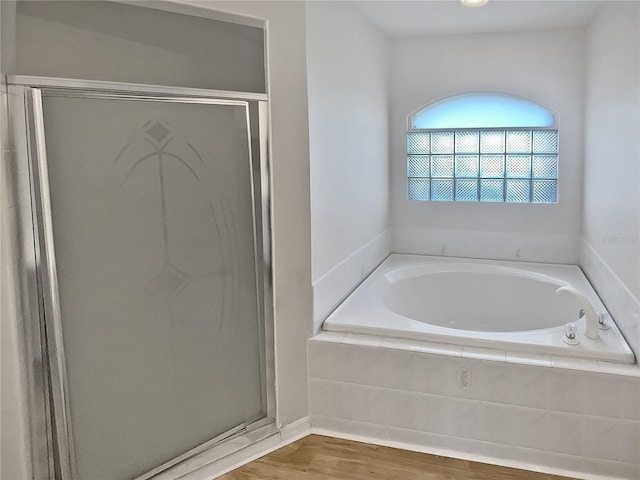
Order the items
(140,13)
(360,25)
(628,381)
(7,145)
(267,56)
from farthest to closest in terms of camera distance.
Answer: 1. (360,25)
2. (267,56)
3. (628,381)
4. (140,13)
5. (7,145)

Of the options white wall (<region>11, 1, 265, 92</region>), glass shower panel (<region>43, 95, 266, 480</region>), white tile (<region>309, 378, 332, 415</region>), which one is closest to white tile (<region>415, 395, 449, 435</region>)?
white tile (<region>309, 378, 332, 415</region>)

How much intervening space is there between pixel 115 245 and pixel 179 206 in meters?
0.30

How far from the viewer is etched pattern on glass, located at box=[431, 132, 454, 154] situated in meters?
3.85

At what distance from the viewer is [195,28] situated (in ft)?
7.01

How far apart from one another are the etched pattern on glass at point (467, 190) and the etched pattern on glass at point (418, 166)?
249 millimetres

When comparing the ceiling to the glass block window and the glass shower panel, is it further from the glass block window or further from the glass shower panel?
the glass shower panel

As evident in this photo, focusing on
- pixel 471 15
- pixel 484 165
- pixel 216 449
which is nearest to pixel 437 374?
pixel 216 449

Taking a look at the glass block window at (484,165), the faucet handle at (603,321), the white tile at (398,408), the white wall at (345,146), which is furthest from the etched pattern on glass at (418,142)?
the white tile at (398,408)

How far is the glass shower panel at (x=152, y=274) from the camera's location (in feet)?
6.25

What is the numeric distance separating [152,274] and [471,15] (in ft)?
7.86

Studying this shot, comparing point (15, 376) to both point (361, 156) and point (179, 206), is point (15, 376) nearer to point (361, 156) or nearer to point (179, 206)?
point (179, 206)

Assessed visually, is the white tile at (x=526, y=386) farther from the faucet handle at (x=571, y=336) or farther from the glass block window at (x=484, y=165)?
the glass block window at (x=484, y=165)

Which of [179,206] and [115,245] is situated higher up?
[179,206]

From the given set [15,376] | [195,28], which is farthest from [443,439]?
[195,28]
